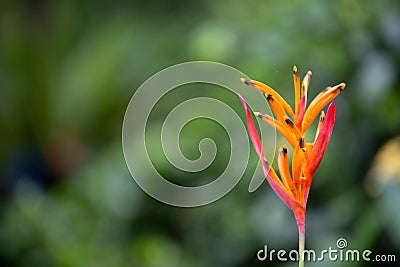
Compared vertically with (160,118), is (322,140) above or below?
below

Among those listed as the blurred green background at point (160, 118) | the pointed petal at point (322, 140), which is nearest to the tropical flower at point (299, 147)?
the pointed petal at point (322, 140)

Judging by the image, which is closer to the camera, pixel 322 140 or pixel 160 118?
pixel 322 140

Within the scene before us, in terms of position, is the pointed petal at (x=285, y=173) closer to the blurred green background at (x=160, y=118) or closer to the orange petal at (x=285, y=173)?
the orange petal at (x=285, y=173)

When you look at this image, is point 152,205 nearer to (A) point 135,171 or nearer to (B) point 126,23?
(A) point 135,171

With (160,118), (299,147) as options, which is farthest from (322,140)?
(160,118)

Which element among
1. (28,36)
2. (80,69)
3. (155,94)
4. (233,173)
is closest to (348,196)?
(233,173)

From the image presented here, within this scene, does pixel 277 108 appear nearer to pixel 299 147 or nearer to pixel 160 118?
→ pixel 299 147

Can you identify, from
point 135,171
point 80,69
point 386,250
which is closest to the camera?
point 386,250

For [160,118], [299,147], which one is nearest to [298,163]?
[299,147]

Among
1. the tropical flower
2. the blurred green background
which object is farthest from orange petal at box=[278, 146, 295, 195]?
the blurred green background
